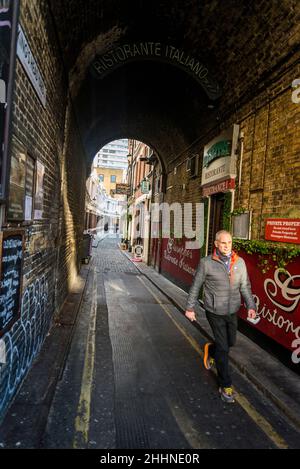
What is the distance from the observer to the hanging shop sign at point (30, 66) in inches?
125

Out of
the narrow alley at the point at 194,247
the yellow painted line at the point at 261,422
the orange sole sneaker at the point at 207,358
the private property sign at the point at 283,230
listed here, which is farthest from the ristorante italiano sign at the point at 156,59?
the yellow painted line at the point at 261,422

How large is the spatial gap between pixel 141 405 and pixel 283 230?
11.2 feet

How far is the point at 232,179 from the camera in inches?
291

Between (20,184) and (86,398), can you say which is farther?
(86,398)

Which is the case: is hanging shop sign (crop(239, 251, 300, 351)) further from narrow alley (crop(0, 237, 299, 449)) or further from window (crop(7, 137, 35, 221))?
window (crop(7, 137, 35, 221))

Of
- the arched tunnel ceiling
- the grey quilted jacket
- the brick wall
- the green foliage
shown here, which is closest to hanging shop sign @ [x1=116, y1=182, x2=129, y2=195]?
the arched tunnel ceiling

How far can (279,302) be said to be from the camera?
527 centimetres

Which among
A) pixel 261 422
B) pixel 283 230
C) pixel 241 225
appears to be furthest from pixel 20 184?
pixel 241 225

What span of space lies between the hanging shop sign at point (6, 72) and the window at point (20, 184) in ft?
1.24

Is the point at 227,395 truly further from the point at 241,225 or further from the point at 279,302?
the point at 241,225

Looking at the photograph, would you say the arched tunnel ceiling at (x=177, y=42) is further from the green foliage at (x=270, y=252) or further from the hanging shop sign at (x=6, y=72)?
the green foliage at (x=270, y=252)

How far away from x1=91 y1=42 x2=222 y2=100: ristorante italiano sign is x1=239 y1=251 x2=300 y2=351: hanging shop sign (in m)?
4.33
